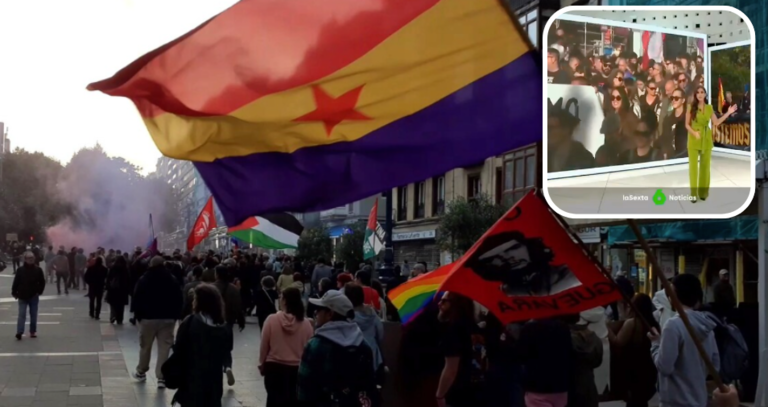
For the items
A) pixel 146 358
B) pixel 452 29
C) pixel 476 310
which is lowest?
pixel 146 358

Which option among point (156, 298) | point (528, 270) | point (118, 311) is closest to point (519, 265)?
point (528, 270)

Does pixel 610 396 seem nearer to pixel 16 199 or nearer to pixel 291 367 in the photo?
pixel 291 367

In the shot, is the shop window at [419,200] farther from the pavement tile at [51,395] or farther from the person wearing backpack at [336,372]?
the person wearing backpack at [336,372]

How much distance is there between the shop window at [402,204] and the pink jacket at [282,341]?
4491 centimetres

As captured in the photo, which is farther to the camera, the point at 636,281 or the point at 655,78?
the point at 636,281

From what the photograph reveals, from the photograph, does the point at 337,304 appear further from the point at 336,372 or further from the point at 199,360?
the point at 199,360

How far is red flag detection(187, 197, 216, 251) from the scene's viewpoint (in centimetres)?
3108

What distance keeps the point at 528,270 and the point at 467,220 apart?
3186 cm

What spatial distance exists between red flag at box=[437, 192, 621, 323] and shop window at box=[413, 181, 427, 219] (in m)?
45.0

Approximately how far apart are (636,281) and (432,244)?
21696 mm

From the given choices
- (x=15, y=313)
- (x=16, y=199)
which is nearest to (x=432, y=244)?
(x=15, y=313)

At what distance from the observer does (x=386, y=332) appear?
9.80 meters

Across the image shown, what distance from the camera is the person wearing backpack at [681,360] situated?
6309mm

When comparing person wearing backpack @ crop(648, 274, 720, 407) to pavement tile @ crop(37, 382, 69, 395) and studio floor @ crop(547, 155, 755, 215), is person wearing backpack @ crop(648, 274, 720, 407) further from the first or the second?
pavement tile @ crop(37, 382, 69, 395)
